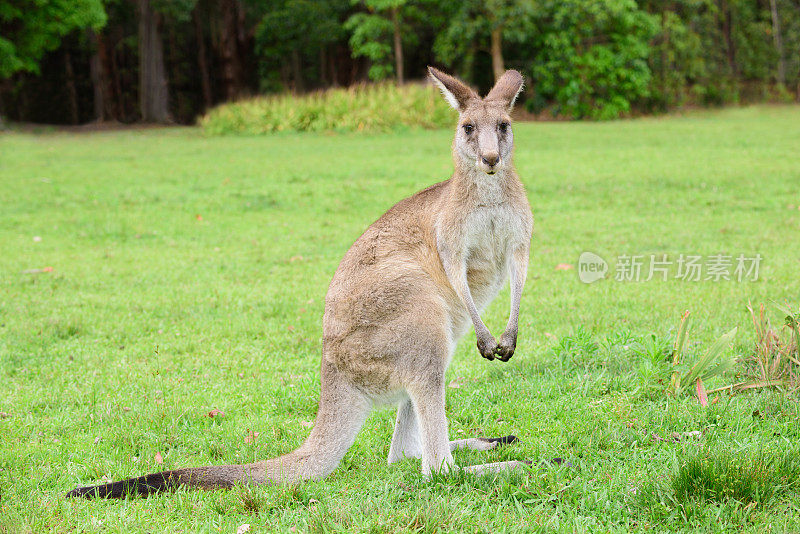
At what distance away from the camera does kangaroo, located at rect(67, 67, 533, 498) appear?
2.99 m

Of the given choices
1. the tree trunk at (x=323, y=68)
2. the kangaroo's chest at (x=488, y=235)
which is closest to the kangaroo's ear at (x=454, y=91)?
the kangaroo's chest at (x=488, y=235)

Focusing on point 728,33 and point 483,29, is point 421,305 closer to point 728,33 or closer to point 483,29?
point 483,29

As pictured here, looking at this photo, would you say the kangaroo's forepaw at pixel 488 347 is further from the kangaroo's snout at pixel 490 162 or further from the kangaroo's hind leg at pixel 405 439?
the kangaroo's snout at pixel 490 162

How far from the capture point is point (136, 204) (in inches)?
460

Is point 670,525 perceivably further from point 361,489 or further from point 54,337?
point 54,337

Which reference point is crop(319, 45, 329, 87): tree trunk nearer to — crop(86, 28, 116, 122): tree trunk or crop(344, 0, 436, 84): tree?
crop(344, 0, 436, 84): tree

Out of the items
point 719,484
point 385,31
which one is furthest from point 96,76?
point 719,484

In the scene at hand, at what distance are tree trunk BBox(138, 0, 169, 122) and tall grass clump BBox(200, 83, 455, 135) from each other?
8.20 m

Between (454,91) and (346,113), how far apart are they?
1897cm

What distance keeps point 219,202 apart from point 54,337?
6112mm

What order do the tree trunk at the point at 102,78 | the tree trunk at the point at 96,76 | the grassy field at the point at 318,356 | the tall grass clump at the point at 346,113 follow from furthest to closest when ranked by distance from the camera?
the tree trunk at the point at 96,76
the tree trunk at the point at 102,78
the tall grass clump at the point at 346,113
the grassy field at the point at 318,356

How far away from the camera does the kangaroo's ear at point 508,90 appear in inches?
133

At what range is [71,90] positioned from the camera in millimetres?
36500

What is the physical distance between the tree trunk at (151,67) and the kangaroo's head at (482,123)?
1116 inches
